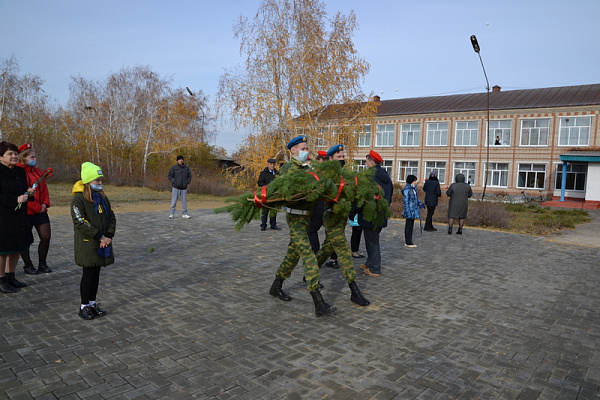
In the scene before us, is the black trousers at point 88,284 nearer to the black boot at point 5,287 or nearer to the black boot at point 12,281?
the black boot at point 5,287

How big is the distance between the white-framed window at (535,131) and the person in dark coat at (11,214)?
40067 millimetres

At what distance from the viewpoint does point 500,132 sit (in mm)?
38312

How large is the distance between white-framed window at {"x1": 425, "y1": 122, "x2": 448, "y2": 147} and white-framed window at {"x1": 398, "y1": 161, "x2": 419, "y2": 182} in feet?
8.60

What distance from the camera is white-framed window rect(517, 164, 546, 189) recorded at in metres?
36.2

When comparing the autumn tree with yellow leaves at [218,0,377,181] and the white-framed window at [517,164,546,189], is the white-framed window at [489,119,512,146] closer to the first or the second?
the white-framed window at [517,164,546,189]

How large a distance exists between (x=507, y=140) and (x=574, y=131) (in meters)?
5.24

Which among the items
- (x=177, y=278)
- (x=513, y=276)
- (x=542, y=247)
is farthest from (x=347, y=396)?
(x=542, y=247)

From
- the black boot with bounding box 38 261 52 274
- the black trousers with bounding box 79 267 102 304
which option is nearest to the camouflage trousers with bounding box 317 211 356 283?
the black trousers with bounding box 79 267 102 304

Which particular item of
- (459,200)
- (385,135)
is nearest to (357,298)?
(459,200)

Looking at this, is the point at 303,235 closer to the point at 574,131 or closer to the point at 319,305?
the point at 319,305

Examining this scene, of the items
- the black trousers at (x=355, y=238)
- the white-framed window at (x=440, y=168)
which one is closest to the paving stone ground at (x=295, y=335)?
the black trousers at (x=355, y=238)

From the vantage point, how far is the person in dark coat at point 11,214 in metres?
5.34

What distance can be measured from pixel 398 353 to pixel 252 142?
1539 centimetres

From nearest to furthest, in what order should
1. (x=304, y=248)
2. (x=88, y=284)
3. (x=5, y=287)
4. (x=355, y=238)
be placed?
(x=88, y=284) < (x=304, y=248) < (x=5, y=287) < (x=355, y=238)
